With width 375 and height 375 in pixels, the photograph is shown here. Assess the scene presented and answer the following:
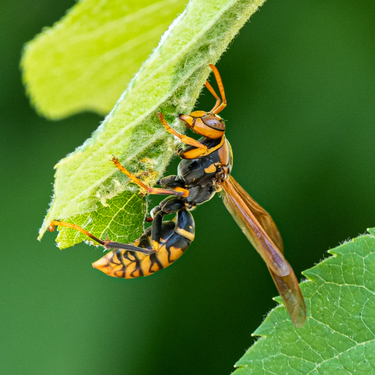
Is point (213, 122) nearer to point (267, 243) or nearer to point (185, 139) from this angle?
point (185, 139)

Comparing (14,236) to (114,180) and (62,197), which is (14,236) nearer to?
(114,180)

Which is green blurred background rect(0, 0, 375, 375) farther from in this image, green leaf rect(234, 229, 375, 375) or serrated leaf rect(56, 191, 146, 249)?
green leaf rect(234, 229, 375, 375)

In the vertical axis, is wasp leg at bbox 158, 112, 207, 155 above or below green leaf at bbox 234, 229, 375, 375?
above

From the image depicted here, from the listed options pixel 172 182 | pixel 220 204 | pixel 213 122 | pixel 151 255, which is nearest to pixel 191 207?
pixel 172 182

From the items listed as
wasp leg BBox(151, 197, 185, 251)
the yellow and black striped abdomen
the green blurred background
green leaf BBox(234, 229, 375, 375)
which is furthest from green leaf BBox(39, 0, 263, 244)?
the green blurred background

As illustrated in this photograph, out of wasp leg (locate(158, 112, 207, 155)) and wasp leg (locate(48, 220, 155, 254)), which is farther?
wasp leg (locate(48, 220, 155, 254))

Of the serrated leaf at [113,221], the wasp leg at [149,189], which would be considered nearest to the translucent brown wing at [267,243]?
the wasp leg at [149,189]

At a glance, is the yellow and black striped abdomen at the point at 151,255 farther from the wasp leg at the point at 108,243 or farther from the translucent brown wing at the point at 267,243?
the translucent brown wing at the point at 267,243
